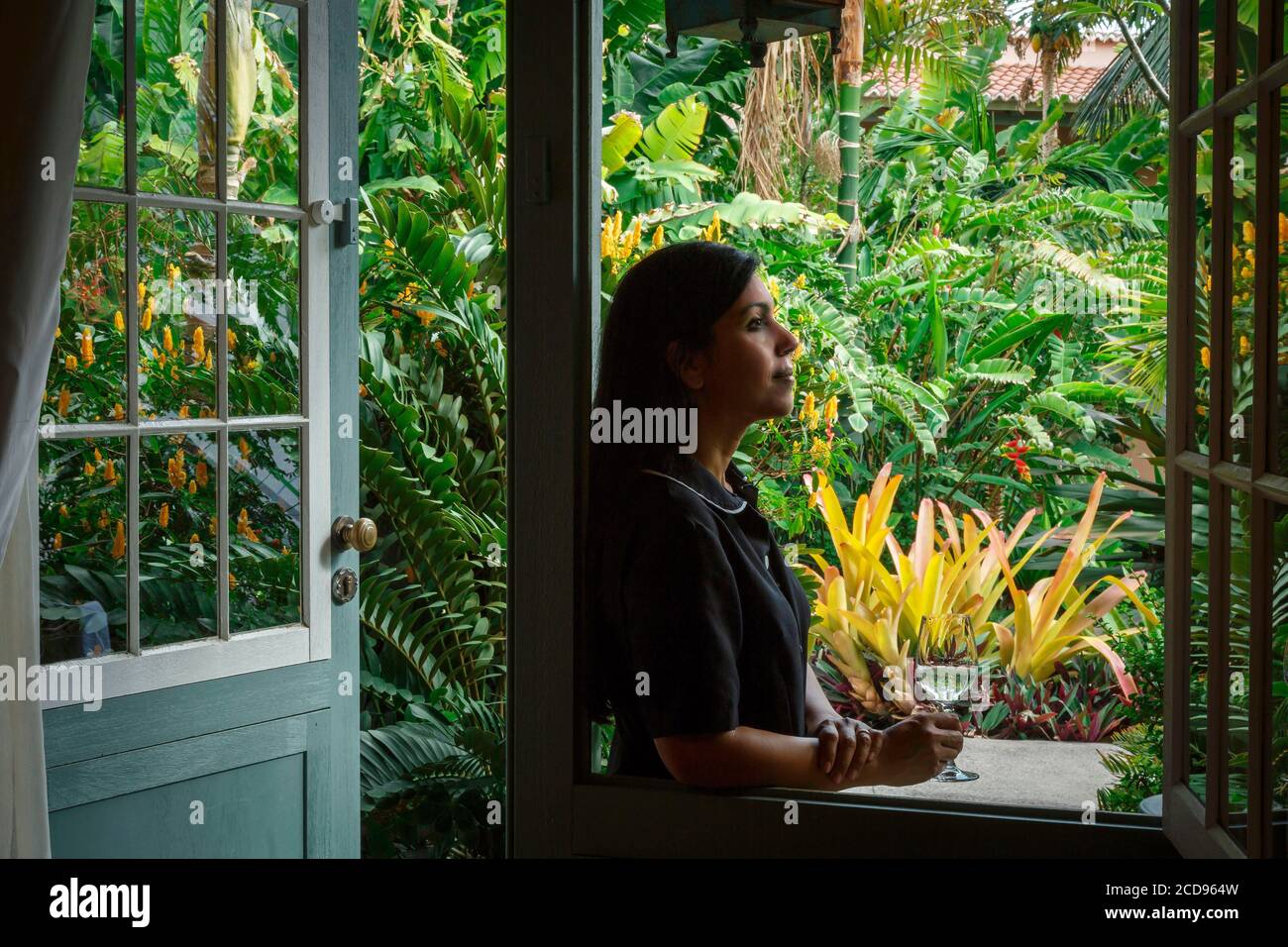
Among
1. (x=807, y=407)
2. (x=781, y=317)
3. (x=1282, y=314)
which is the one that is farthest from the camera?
(x=781, y=317)

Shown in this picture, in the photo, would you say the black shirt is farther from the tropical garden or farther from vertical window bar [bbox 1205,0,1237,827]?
vertical window bar [bbox 1205,0,1237,827]

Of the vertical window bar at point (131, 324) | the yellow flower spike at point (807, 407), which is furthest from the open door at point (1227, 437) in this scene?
the vertical window bar at point (131, 324)

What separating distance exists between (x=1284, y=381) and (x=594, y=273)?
0.92 meters

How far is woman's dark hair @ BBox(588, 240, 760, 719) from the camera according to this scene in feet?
5.49

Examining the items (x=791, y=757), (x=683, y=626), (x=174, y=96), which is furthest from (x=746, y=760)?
(x=174, y=96)

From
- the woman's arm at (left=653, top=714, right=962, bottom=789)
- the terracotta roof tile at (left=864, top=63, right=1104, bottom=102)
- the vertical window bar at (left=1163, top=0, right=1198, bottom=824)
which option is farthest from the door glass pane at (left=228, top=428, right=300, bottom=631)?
the terracotta roof tile at (left=864, top=63, right=1104, bottom=102)

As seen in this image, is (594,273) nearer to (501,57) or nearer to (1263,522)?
(1263,522)

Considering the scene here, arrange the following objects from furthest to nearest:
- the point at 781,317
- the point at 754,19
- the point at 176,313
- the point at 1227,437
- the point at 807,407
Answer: the point at 781,317, the point at 807,407, the point at 176,313, the point at 754,19, the point at 1227,437

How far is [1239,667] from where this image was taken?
1174mm

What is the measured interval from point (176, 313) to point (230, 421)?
0.19 metres

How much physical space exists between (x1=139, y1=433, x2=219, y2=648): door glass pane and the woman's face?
830mm

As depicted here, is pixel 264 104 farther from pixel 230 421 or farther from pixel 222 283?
pixel 230 421
